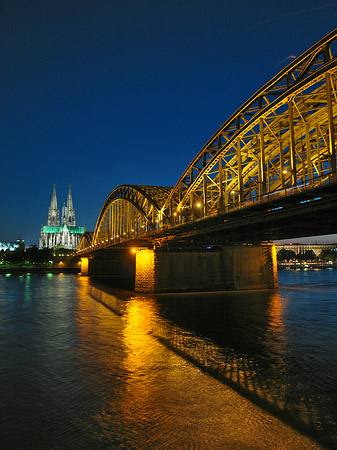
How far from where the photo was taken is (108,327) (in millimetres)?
25172

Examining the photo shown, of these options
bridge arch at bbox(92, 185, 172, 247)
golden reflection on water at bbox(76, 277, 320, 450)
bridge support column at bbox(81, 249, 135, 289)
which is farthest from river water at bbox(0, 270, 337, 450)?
bridge support column at bbox(81, 249, 135, 289)

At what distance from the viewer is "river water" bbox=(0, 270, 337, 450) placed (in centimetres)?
865

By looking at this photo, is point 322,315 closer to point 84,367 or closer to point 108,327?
point 108,327

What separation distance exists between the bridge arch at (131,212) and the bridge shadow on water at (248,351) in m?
24.3

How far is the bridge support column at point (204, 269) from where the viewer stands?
49.2m

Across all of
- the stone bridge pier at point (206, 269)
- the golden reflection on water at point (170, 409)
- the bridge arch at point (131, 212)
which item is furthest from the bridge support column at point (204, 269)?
the golden reflection on water at point (170, 409)

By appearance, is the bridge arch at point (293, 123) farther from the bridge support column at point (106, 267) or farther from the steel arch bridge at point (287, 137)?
the bridge support column at point (106, 267)

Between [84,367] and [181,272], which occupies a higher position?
[181,272]

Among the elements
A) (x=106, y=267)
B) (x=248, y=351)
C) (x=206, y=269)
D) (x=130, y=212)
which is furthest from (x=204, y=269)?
(x=106, y=267)

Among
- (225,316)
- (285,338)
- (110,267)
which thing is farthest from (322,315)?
(110,267)

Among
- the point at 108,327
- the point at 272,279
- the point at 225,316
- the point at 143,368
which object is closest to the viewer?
the point at 143,368

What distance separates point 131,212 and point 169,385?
71.4 m

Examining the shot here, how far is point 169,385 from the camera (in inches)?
486

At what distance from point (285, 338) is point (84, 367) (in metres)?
12.0
